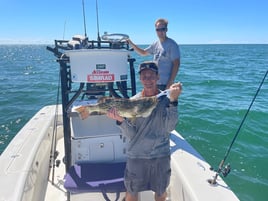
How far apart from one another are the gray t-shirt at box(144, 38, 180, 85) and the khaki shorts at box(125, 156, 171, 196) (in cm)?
174

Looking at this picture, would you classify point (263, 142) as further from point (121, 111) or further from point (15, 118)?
point (15, 118)

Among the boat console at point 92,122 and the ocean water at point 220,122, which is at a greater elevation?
the boat console at point 92,122

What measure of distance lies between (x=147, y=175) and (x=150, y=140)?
34 centimetres

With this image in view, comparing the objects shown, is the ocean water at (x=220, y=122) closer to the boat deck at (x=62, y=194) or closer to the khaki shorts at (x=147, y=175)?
the boat deck at (x=62, y=194)

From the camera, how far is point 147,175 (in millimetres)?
2420

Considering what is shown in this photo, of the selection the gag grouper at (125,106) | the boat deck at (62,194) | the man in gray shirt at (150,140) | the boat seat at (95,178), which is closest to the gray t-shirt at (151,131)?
the man in gray shirt at (150,140)

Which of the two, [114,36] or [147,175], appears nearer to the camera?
[147,175]

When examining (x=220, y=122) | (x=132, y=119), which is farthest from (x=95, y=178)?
(x=220, y=122)

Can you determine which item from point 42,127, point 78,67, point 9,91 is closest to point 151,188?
point 78,67

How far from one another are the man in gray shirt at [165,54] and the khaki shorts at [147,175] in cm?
171

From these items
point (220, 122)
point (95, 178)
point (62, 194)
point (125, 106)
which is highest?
point (125, 106)

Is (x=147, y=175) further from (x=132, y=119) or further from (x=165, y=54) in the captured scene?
(x=165, y=54)

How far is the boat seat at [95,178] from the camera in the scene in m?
2.71

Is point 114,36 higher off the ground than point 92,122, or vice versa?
point 114,36
